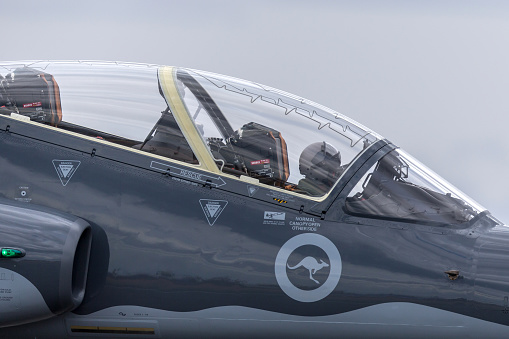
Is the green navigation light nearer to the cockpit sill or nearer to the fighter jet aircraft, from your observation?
the fighter jet aircraft

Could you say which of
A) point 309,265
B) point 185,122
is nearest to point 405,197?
point 309,265

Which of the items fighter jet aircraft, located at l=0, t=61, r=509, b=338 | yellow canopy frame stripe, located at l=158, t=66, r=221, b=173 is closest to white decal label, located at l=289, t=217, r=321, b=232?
fighter jet aircraft, located at l=0, t=61, r=509, b=338

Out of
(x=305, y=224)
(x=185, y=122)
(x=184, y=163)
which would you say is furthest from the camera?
(x=185, y=122)

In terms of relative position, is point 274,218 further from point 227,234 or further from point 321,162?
point 321,162

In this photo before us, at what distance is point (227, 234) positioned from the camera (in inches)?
189

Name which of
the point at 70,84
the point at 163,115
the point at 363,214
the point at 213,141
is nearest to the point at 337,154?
the point at 363,214

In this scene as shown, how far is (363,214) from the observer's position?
15.9 ft

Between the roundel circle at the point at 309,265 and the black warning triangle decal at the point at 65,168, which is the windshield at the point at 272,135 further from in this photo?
the black warning triangle decal at the point at 65,168

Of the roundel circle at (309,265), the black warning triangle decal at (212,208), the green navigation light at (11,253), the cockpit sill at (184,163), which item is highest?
the cockpit sill at (184,163)

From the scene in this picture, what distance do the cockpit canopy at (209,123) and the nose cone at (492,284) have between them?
525mm

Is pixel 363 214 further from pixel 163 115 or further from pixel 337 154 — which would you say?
pixel 163 115

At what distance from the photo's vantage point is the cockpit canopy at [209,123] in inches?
198

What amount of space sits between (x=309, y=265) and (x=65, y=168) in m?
1.82

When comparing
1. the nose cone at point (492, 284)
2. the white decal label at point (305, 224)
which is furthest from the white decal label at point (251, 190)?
the nose cone at point (492, 284)
